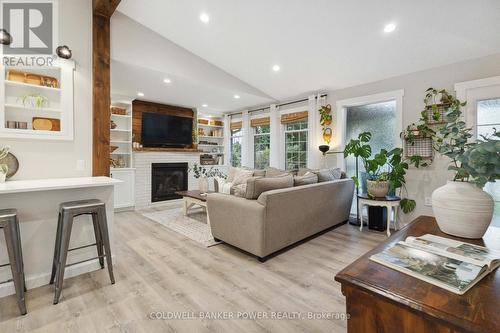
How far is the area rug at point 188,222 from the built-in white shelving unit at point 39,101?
1.97m

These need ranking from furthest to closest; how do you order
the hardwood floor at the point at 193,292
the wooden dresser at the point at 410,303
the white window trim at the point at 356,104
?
1. the white window trim at the point at 356,104
2. the hardwood floor at the point at 193,292
3. the wooden dresser at the point at 410,303

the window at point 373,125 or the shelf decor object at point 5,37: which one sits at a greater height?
the shelf decor object at point 5,37

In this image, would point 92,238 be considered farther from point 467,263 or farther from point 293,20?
point 293,20

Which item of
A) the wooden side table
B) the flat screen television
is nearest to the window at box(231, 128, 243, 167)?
the flat screen television

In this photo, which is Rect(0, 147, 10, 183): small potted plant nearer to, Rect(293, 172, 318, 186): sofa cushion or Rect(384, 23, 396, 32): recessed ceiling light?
Rect(293, 172, 318, 186): sofa cushion

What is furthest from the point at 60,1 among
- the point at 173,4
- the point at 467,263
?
the point at 467,263

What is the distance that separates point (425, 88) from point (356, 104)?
3.42 ft

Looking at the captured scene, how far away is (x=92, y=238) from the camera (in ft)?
8.30

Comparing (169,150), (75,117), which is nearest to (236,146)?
(169,150)

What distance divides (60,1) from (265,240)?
131 inches

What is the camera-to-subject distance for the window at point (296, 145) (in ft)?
18.1

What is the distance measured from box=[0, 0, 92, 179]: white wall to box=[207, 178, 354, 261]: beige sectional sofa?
5.16 ft

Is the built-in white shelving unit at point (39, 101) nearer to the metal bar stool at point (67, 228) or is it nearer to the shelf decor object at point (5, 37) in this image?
the shelf decor object at point (5, 37)

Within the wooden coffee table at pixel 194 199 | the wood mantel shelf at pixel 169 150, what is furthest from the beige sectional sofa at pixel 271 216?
the wood mantel shelf at pixel 169 150
